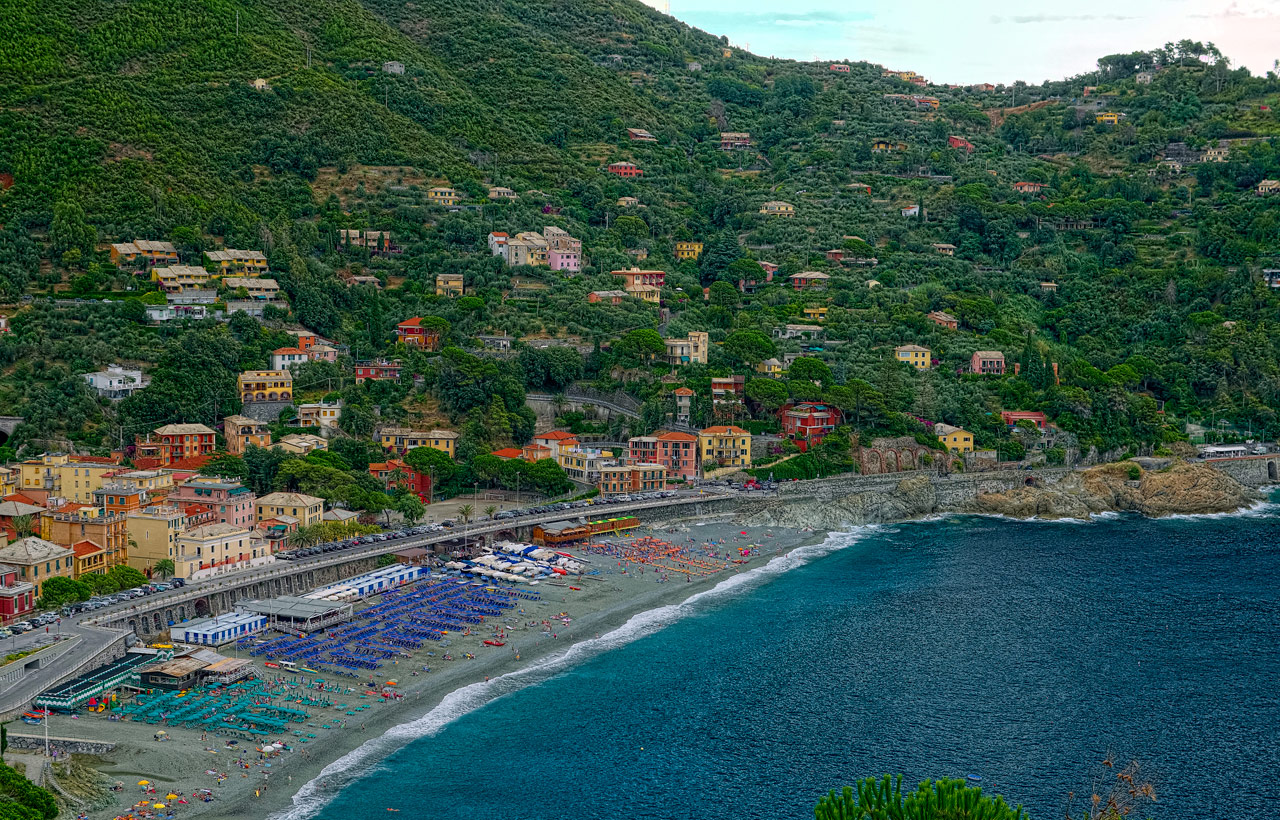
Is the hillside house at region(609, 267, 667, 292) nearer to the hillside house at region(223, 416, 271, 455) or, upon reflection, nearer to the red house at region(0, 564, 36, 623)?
the hillside house at region(223, 416, 271, 455)

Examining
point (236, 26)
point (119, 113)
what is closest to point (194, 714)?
point (119, 113)

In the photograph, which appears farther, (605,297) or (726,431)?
(605,297)

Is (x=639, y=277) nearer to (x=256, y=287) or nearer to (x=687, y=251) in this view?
(x=687, y=251)

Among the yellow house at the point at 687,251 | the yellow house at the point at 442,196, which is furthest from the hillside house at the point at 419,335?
the yellow house at the point at 687,251

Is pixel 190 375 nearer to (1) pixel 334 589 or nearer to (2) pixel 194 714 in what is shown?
(1) pixel 334 589

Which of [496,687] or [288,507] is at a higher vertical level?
[288,507]

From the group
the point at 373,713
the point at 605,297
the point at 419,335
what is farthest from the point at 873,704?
the point at 605,297
